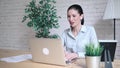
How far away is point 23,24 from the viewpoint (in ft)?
13.0

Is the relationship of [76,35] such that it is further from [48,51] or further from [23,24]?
[23,24]

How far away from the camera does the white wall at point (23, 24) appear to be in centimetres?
318

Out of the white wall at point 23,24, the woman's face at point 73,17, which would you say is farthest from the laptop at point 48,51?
the white wall at point 23,24

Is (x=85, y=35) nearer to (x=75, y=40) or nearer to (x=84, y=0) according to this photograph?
(x=75, y=40)

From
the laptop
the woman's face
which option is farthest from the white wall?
the laptop

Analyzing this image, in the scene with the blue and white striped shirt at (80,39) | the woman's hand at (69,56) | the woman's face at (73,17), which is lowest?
the woman's hand at (69,56)

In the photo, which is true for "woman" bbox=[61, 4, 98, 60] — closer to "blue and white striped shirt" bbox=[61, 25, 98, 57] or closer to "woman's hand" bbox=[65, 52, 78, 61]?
"blue and white striped shirt" bbox=[61, 25, 98, 57]

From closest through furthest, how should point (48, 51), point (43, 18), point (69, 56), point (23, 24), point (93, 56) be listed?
point (93, 56)
point (48, 51)
point (69, 56)
point (43, 18)
point (23, 24)

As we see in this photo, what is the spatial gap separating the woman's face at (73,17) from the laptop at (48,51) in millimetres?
713

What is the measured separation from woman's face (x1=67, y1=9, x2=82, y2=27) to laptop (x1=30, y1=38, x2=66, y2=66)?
71cm

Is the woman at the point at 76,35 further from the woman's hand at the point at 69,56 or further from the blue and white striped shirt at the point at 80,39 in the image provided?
the woman's hand at the point at 69,56

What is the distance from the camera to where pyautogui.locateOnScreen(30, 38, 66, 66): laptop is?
132 centimetres

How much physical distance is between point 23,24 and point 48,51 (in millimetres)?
2693

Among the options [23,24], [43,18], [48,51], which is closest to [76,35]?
[48,51]
